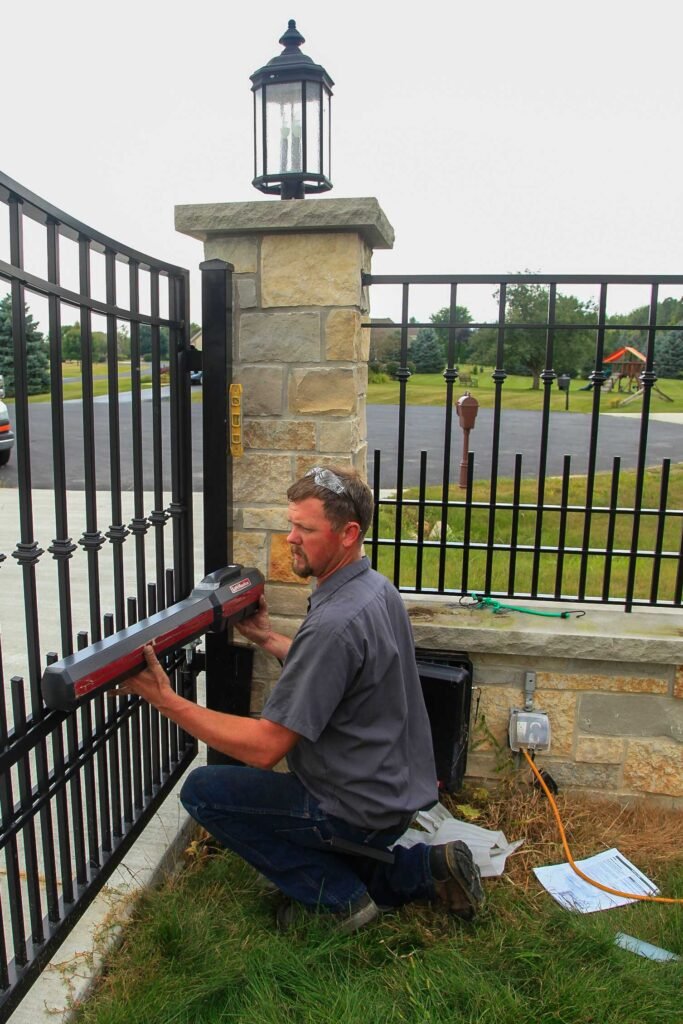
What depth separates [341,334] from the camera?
3.03 m

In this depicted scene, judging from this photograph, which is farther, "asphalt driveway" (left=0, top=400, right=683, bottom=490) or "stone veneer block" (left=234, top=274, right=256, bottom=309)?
"asphalt driveway" (left=0, top=400, right=683, bottom=490)

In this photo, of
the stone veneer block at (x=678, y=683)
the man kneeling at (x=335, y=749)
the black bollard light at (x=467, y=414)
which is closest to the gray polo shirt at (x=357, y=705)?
the man kneeling at (x=335, y=749)

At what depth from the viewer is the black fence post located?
2953mm

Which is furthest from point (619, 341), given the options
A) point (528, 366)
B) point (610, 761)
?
point (610, 761)

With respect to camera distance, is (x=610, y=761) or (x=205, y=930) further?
(x=610, y=761)

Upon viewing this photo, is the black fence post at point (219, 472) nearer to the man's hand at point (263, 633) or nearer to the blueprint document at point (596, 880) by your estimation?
the man's hand at point (263, 633)

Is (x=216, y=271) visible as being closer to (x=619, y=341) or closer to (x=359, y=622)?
(x=359, y=622)

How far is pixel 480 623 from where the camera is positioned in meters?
3.32

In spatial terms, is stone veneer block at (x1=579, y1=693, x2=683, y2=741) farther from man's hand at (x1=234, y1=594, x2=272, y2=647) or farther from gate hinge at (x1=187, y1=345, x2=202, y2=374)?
gate hinge at (x1=187, y1=345, x2=202, y2=374)

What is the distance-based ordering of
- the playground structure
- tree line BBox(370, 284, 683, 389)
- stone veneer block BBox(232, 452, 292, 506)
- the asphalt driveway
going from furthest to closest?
the asphalt driveway → tree line BBox(370, 284, 683, 389) → the playground structure → stone veneer block BBox(232, 452, 292, 506)

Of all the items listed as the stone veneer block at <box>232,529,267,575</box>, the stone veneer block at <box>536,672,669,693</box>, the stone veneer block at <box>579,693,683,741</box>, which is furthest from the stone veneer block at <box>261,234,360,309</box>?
the stone veneer block at <box>579,693,683,741</box>

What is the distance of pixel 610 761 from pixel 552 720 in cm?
30

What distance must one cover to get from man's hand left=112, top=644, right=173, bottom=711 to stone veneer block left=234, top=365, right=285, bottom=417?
1.15 meters

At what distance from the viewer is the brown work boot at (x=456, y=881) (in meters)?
2.54
